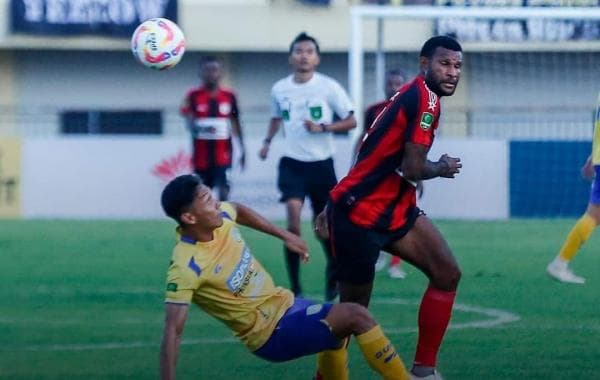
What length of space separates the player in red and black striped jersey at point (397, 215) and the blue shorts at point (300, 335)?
796mm

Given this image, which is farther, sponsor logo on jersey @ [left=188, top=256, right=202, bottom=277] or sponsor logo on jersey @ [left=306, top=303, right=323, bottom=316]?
sponsor logo on jersey @ [left=306, top=303, right=323, bottom=316]

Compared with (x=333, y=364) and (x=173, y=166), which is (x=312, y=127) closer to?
(x=333, y=364)

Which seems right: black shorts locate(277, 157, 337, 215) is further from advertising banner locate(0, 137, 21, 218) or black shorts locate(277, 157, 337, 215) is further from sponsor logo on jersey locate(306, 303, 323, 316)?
advertising banner locate(0, 137, 21, 218)

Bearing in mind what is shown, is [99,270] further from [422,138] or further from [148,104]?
[148,104]

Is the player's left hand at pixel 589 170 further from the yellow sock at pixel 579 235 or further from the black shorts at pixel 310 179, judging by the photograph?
the black shorts at pixel 310 179

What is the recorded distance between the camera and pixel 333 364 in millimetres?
7199

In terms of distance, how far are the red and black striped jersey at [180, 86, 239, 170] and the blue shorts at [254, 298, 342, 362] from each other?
856cm

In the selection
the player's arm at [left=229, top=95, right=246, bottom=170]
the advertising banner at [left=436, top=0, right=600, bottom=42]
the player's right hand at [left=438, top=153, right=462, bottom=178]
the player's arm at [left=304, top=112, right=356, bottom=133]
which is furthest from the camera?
the advertising banner at [left=436, top=0, right=600, bottom=42]

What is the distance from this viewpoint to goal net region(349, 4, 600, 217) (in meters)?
21.6

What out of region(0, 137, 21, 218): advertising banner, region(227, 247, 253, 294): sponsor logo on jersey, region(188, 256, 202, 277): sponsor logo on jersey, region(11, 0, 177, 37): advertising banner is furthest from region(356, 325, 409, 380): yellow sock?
region(11, 0, 177, 37): advertising banner

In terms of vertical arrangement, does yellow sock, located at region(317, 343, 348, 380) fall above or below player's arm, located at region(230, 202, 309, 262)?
below

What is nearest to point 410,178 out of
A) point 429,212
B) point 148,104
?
point 429,212

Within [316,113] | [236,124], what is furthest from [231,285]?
[236,124]

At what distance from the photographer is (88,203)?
2183 cm
